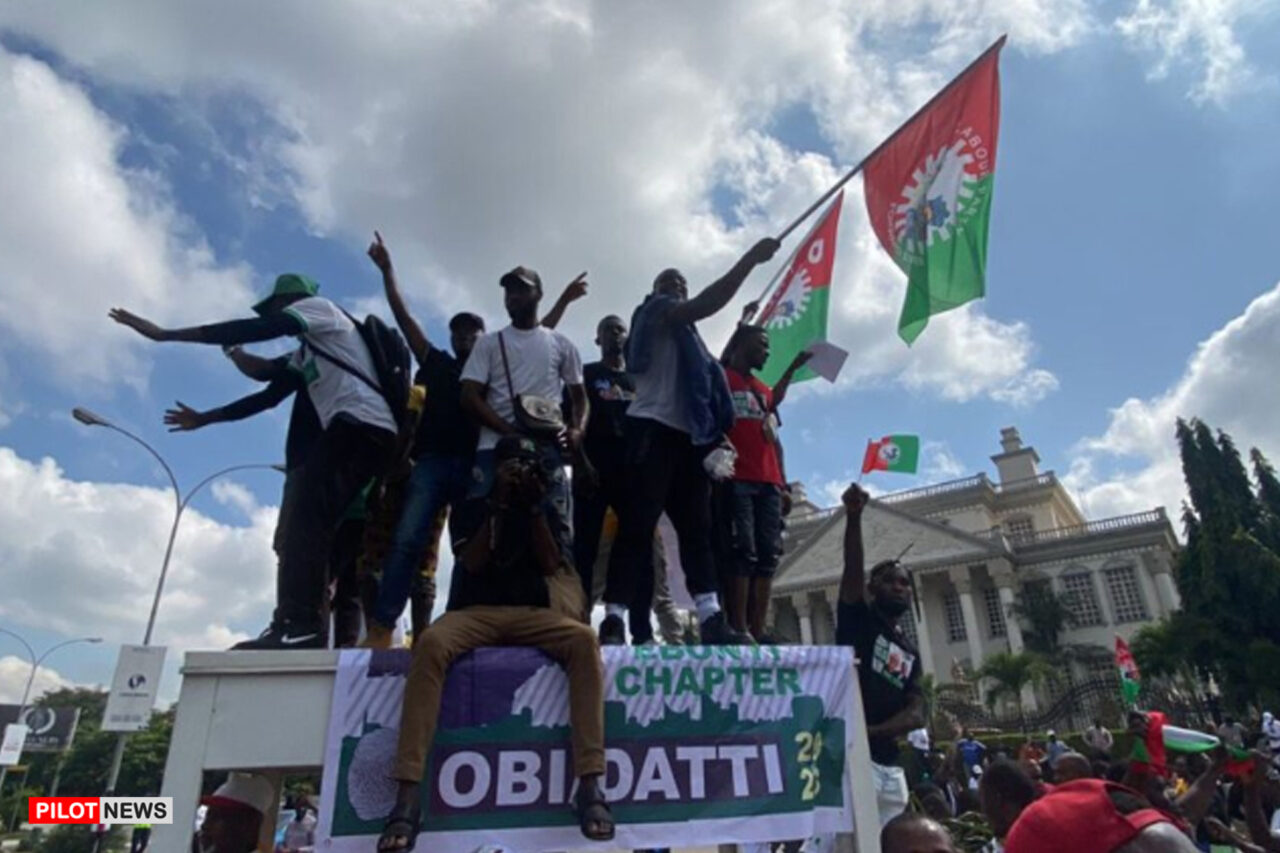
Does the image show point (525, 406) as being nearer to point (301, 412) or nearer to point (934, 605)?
point (301, 412)

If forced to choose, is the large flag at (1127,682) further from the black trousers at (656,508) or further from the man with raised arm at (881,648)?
the black trousers at (656,508)

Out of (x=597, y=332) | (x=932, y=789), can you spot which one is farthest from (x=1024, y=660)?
(x=597, y=332)

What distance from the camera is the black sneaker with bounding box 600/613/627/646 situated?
3.74m

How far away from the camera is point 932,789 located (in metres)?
5.73

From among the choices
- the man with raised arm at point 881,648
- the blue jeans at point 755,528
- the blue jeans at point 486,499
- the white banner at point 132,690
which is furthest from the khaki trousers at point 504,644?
the white banner at point 132,690

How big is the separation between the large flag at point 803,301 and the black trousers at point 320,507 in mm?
3598

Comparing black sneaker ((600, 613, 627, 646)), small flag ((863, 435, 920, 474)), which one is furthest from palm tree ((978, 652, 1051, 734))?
black sneaker ((600, 613, 627, 646))

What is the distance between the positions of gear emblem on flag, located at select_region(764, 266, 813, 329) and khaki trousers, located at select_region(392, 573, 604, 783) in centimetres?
417

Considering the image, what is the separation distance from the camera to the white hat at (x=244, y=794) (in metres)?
3.04

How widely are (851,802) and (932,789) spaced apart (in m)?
3.25

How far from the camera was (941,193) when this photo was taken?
19.1 feet

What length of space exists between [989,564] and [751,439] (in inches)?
1743

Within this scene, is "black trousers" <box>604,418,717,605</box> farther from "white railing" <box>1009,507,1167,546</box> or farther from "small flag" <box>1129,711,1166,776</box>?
"white railing" <box>1009,507,1167,546</box>

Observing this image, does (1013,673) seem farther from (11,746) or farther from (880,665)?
(880,665)
